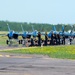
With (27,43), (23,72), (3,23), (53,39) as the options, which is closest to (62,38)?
(53,39)

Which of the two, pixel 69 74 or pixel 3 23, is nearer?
pixel 69 74

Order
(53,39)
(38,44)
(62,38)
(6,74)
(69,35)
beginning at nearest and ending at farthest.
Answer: (6,74)
(38,44)
(53,39)
(62,38)
(69,35)

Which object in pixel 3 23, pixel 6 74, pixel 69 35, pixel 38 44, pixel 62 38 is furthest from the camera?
pixel 3 23

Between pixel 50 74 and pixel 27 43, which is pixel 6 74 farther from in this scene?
pixel 27 43

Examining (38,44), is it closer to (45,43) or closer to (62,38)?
(45,43)

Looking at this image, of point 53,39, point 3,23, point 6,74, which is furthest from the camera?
point 3,23

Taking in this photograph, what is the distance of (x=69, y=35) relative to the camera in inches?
3091

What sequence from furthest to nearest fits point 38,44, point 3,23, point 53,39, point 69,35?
point 3,23 → point 69,35 → point 53,39 → point 38,44

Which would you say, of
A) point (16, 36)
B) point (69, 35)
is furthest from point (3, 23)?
point (16, 36)

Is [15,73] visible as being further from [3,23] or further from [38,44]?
[3,23]

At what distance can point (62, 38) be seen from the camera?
69438 mm

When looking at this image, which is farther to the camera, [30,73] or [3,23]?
[3,23]

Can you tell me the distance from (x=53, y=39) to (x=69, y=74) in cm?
4450

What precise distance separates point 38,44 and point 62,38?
10.3 metres
